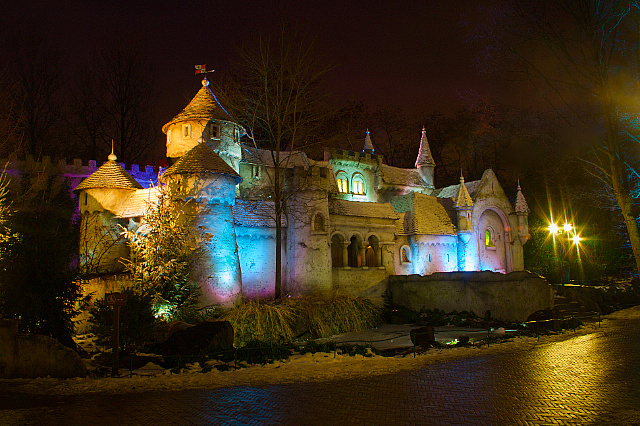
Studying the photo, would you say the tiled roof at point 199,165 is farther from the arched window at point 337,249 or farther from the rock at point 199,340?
the rock at point 199,340

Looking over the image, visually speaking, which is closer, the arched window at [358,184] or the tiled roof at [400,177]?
the arched window at [358,184]

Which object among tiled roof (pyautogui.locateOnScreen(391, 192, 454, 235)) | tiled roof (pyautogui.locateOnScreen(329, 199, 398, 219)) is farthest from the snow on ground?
tiled roof (pyautogui.locateOnScreen(391, 192, 454, 235))

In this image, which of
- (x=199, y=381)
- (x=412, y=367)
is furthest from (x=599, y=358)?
(x=199, y=381)

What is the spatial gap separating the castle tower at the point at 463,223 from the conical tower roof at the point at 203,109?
1803 cm

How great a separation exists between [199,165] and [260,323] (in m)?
8.04

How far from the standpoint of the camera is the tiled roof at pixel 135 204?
2201cm

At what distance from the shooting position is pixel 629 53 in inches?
712

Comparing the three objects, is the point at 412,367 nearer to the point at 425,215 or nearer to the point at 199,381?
the point at 199,381

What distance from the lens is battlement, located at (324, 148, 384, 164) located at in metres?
34.8

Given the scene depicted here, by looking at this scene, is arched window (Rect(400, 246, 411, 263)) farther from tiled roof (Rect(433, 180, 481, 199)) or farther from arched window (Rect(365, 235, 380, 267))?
tiled roof (Rect(433, 180, 481, 199))

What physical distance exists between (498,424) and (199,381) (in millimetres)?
6869

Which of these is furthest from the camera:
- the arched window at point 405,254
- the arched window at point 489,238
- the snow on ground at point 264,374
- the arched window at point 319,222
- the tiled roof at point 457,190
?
the arched window at point 489,238

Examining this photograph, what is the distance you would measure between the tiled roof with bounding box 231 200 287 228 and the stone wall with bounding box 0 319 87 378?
12099mm

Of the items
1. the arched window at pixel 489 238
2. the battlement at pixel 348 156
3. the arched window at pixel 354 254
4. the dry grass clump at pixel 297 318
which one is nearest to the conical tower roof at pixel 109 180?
the dry grass clump at pixel 297 318
